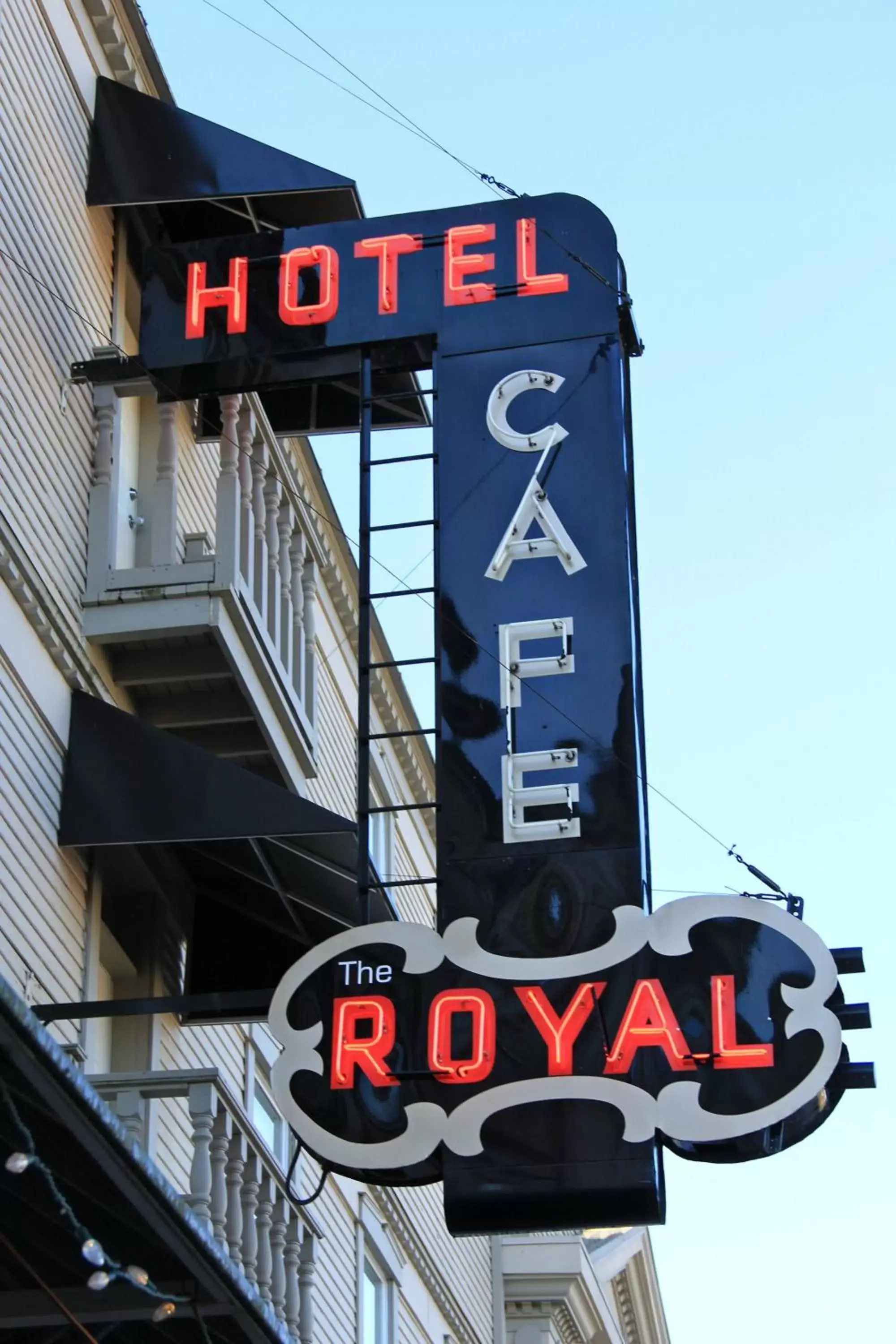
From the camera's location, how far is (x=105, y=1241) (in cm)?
1109

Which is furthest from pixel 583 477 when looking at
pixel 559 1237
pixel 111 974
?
pixel 559 1237

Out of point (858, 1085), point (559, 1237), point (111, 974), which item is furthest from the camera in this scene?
point (559, 1237)

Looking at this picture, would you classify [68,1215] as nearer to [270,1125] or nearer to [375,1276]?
[270,1125]

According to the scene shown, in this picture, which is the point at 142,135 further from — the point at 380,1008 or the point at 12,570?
the point at 380,1008


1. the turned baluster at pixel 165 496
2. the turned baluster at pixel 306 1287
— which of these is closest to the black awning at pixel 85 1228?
the turned baluster at pixel 306 1287

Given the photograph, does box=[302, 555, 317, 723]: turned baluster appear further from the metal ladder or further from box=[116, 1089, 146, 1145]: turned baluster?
box=[116, 1089, 146, 1145]: turned baluster

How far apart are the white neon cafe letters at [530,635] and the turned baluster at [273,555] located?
202 cm

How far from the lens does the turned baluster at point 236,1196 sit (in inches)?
539

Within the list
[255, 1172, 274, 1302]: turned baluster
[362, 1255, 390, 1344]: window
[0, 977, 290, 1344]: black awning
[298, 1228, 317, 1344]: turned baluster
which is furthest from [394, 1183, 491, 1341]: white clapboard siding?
[0, 977, 290, 1344]: black awning

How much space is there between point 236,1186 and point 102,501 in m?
4.64

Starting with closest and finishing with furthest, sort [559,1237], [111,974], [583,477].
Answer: [583,477]
[111,974]
[559,1237]

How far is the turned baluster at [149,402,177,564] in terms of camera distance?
15.7 metres

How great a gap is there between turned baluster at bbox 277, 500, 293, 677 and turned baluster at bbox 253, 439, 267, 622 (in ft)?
1.24

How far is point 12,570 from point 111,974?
3414 mm
